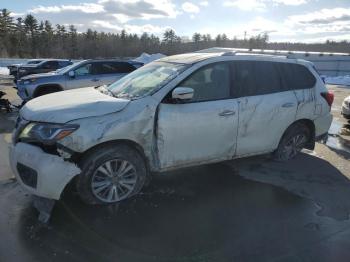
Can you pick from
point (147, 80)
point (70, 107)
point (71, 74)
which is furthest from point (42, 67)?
point (70, 107)

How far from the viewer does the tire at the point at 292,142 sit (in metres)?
5.91

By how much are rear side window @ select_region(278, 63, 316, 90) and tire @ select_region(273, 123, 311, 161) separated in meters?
0.64

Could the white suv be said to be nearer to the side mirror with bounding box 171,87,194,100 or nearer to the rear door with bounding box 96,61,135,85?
the side mirror with bounding box 171,87,194,100

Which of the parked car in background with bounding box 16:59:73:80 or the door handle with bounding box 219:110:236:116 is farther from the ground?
the door handle with bounding box 219:110:236:116

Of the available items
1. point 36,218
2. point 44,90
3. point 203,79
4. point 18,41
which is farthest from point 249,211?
point 18,41

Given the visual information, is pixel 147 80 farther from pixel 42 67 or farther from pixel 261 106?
pixel 42 67

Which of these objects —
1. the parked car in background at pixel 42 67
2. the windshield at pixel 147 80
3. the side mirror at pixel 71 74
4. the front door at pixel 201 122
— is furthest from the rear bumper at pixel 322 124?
the parked car in background at pixel 42 67

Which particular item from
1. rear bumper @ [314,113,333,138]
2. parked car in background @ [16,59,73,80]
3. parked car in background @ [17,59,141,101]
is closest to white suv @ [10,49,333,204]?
rear bumper @ [314,113,333,138]

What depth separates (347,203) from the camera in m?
4.73

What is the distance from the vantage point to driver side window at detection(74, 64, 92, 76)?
37.8ft

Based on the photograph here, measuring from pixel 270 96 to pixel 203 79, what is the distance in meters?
1.20

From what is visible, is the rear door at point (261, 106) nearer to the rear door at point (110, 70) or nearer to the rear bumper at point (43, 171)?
the rear bumper at point (43, 171)

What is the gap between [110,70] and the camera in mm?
11992

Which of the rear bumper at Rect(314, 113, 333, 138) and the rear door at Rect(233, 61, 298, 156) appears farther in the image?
the rear bumper at Rect(314, 113, 333, 138)
